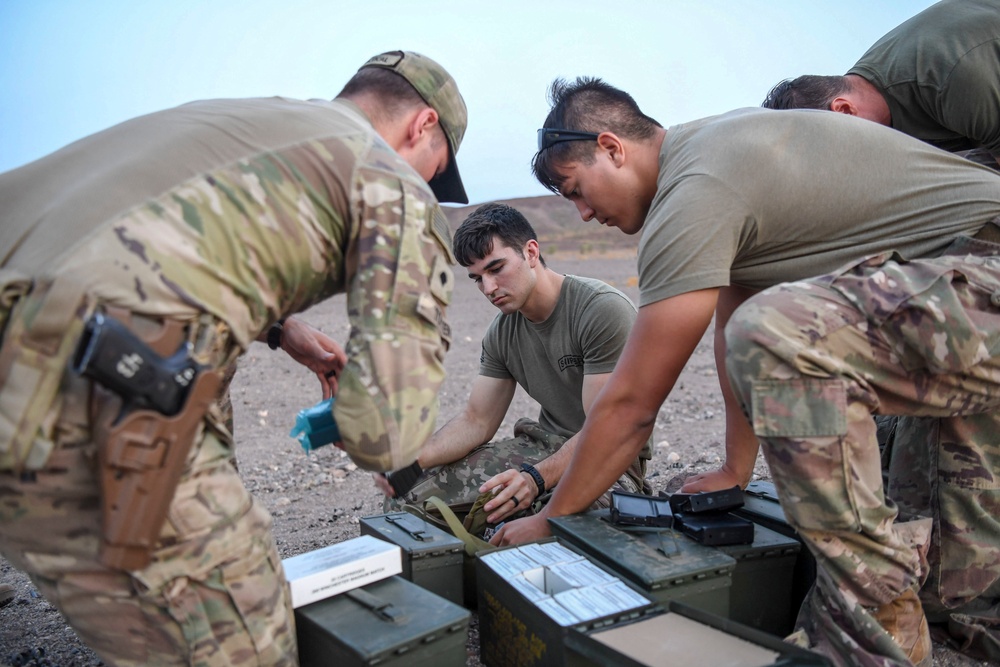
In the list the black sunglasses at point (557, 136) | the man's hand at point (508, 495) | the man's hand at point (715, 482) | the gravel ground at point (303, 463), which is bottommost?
the gravel ground at point (303, 463)

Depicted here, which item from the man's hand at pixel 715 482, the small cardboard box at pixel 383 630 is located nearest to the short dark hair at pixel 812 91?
the man's hand at pixel 715 482

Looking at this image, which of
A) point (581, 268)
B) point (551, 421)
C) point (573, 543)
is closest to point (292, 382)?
point (551, 421)

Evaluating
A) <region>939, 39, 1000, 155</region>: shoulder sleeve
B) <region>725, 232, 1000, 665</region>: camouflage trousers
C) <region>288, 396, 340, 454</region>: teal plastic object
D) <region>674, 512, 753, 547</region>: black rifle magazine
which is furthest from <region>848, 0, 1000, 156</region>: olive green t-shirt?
<region>288, 396, 340, 454</region>: teal plastic object

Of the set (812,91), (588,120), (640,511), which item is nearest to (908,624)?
(640,511)

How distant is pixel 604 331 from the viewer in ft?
12.5

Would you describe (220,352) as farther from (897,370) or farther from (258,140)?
(897,370)

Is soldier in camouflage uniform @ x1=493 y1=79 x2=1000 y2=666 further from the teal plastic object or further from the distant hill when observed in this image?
the distant hill

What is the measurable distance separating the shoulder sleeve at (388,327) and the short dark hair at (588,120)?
1068 millimetres

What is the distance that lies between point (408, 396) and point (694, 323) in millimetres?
998

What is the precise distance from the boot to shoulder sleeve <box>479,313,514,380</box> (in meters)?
2.23

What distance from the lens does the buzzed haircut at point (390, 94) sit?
2709 mm

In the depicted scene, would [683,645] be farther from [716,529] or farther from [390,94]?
[390,94]

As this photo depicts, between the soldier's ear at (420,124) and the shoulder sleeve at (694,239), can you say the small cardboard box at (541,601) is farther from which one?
the soldier's ear at (420,124)

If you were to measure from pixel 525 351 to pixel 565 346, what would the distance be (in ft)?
0.94
